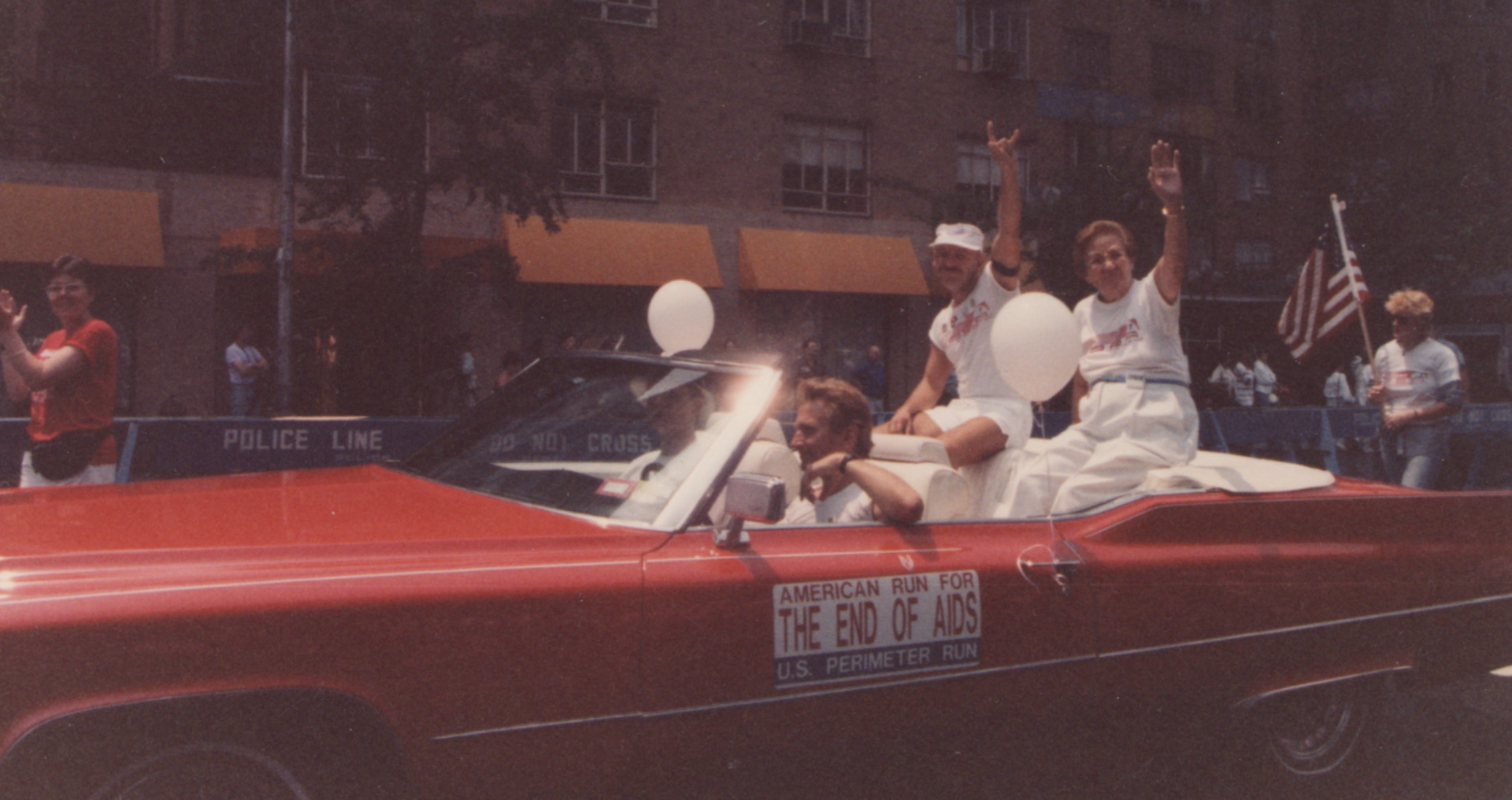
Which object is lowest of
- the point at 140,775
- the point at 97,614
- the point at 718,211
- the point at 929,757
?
the point at 929,757

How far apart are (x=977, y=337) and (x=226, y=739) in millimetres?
3173

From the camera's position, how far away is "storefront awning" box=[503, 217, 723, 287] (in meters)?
17.4

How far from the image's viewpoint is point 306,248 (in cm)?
1445

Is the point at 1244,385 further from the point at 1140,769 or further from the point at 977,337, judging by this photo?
the point at 1140,769

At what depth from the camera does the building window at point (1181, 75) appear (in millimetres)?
26234

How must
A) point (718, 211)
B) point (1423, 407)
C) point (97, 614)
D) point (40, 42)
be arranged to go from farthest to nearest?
1. point (718, 211)
2. point (40, 42)
3. point (1423, 407)
4. point (97, 614)

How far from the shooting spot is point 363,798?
2279 millimetres

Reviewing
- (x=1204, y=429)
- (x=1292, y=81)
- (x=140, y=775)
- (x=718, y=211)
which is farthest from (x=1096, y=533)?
(x=1292, y=81)

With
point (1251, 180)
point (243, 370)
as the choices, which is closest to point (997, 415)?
point (243, 370)

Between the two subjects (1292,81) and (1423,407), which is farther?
(1292,81)

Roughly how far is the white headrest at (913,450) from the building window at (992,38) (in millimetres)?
19930

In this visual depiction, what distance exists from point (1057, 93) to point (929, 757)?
22.9 meters

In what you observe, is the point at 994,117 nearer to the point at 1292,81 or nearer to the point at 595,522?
the point at 1292,81

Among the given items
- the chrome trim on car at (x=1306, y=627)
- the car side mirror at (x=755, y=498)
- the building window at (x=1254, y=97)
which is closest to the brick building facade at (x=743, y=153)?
the building window at (x=1254, y=97)
